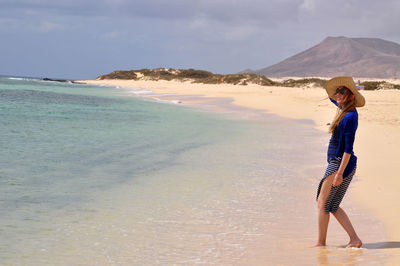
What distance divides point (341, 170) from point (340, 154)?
182mm

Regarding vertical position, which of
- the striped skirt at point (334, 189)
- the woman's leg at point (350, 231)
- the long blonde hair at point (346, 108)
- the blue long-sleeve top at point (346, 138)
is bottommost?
the woman's leg at point (350, 231)

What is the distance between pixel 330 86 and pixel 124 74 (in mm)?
129469

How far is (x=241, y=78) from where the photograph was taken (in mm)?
83625

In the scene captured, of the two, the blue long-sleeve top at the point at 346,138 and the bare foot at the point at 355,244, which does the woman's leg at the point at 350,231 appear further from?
the blue long-sleeve top at the point at 346,138

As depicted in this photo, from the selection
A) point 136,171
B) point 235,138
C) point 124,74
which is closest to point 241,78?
point 124,74

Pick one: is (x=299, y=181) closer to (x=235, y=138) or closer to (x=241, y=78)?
(x=235, y=138)

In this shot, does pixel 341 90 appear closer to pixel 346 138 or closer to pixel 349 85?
pixel 349 85

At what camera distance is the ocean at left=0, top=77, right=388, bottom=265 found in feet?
14.4

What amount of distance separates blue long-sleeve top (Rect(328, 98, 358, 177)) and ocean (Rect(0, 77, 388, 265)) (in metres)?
0.93

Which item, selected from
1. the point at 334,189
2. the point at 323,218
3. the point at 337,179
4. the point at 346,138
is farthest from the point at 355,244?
the point at 346,138

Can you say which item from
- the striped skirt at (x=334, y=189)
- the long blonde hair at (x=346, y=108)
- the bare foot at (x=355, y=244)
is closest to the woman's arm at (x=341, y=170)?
the striped skirt at (x=334, y=189)

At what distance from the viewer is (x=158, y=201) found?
6.23m

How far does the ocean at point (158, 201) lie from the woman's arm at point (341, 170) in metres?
0.71

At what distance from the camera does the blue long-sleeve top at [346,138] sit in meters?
4.32
